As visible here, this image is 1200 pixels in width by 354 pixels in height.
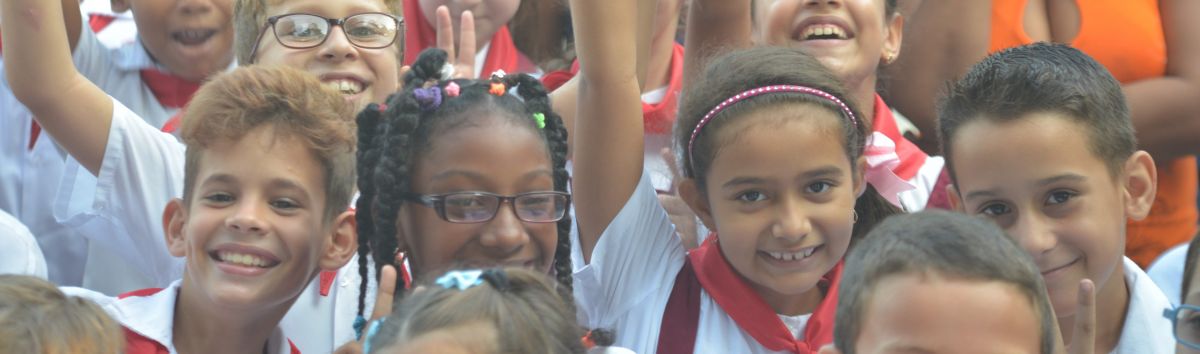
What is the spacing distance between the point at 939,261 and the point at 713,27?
1.44 meters

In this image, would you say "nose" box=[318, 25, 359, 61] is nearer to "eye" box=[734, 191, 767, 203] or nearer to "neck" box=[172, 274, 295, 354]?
"neck" box=[172, 274, 295, 354]

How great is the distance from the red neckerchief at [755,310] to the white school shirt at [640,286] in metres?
0.03

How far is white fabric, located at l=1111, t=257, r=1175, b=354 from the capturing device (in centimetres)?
323

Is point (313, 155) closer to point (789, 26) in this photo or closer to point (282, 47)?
point (282, 47)

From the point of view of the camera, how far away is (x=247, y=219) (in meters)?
2.99

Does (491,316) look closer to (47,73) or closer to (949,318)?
(949,318)

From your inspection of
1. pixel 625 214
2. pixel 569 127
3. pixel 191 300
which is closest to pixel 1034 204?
pixel 625 214

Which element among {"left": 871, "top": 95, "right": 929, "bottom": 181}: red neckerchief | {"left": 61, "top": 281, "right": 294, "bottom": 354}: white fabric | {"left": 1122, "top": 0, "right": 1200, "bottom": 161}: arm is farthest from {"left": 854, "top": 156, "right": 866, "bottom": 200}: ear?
{"left": 61, "top": 281, "right": 294, "bottom": 354}: white fabric

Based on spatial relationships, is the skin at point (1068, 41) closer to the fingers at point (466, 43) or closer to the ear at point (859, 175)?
the ear at point (859, 175)

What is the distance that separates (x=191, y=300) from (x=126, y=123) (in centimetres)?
46

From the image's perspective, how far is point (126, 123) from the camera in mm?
3346

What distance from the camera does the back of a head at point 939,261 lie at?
2412 millimetres

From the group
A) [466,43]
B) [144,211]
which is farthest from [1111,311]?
[144,211]

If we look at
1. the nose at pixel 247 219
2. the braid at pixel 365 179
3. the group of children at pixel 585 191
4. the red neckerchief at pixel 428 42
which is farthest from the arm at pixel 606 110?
the red neckerchief at pixel 428 42
